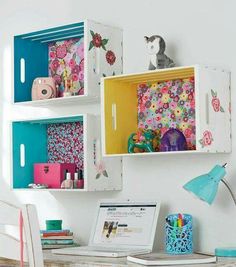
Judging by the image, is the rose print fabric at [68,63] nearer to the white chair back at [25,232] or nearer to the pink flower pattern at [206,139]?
the pink flower pattern at [206,139]

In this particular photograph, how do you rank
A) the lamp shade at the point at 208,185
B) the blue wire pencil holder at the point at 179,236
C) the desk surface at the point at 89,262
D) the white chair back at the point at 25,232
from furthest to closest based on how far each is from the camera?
the blue wire pencil holder at the point at 179,236, the lamp shade at the point at 208,185, the desk surface at the point at 89,262, the white chair back at the point at 25,232

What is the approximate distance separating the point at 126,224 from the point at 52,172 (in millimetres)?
474

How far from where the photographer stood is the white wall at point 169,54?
2883 mm

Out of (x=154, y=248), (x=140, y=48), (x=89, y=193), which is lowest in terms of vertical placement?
(x=154, y=248)

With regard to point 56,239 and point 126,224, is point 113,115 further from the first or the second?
point 56,239

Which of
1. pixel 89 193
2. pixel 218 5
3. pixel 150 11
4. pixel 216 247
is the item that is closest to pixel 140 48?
pixel 150 11

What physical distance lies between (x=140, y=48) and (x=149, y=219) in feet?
2.58

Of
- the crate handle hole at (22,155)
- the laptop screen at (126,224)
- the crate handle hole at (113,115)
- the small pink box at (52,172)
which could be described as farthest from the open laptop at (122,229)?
the crate handle hole at (22,155)

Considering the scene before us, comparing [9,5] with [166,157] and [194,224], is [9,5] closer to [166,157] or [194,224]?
[166,157]

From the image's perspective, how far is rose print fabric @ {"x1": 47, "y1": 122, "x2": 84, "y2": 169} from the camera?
335cm

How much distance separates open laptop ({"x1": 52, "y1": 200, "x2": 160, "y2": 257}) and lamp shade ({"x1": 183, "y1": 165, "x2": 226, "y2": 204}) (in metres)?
0.32

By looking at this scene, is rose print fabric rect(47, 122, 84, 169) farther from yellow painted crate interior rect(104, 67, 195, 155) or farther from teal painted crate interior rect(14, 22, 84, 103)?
yellow painted crate interior rect(104, 67, 195, 155)

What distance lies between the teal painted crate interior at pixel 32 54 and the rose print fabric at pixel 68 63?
3 cm

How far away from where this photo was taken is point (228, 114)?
9.35ft
